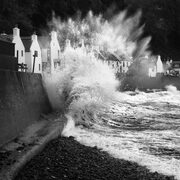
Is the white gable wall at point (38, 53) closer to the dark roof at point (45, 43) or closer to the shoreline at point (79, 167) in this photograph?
the dark roof at point (45, 43)

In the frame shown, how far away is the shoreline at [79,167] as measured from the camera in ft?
27.6

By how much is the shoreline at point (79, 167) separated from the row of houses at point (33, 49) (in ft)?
72.9

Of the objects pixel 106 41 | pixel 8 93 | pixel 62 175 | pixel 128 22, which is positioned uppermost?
pixel 128 22

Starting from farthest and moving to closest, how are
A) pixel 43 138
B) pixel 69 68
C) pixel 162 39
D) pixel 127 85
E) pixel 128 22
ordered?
pixel 128 22
pixel 162 39
pixel 127 85
pixel 69 68
pixel 43 138

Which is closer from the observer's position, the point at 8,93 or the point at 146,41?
the point at 8,93

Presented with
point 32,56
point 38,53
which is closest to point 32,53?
point 32,56

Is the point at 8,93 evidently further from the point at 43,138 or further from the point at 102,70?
the point at 102,70

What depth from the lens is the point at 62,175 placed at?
27.7 feet

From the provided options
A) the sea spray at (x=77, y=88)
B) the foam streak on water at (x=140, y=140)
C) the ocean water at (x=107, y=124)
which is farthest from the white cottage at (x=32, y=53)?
the foam streak on water at (x=140, y=140)

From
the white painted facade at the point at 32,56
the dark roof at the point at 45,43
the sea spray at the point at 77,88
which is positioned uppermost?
the dark roof at the point at 45,43

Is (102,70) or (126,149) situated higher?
(102,70)

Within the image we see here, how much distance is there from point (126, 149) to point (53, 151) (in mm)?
2560

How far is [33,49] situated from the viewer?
38.6 m

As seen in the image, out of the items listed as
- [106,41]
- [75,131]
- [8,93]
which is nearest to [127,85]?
[106,41]
